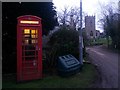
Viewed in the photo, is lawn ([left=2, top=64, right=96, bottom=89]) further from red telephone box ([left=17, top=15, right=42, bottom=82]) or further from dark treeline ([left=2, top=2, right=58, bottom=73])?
dark treeline ([left=2, top=2, right=58, bottom=73])

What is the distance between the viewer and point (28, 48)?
9406 mm

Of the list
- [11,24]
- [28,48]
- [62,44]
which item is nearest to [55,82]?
[28,48]

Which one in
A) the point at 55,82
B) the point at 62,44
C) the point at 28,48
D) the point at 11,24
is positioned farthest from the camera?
the point at 62,44

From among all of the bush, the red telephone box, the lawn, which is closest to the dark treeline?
the lawn

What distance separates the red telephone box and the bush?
206cm

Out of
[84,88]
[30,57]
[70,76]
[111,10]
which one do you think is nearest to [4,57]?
[30,57]

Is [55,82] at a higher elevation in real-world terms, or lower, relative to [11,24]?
lower

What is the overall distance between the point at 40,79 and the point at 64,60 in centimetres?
140

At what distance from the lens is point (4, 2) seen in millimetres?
10805

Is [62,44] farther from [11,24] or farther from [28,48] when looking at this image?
[28,48]

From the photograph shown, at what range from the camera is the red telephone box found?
30.1 feet

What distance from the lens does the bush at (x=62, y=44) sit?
11604mm

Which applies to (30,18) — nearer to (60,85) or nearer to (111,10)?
(60,85)

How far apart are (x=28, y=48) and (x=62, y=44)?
3.45 m
